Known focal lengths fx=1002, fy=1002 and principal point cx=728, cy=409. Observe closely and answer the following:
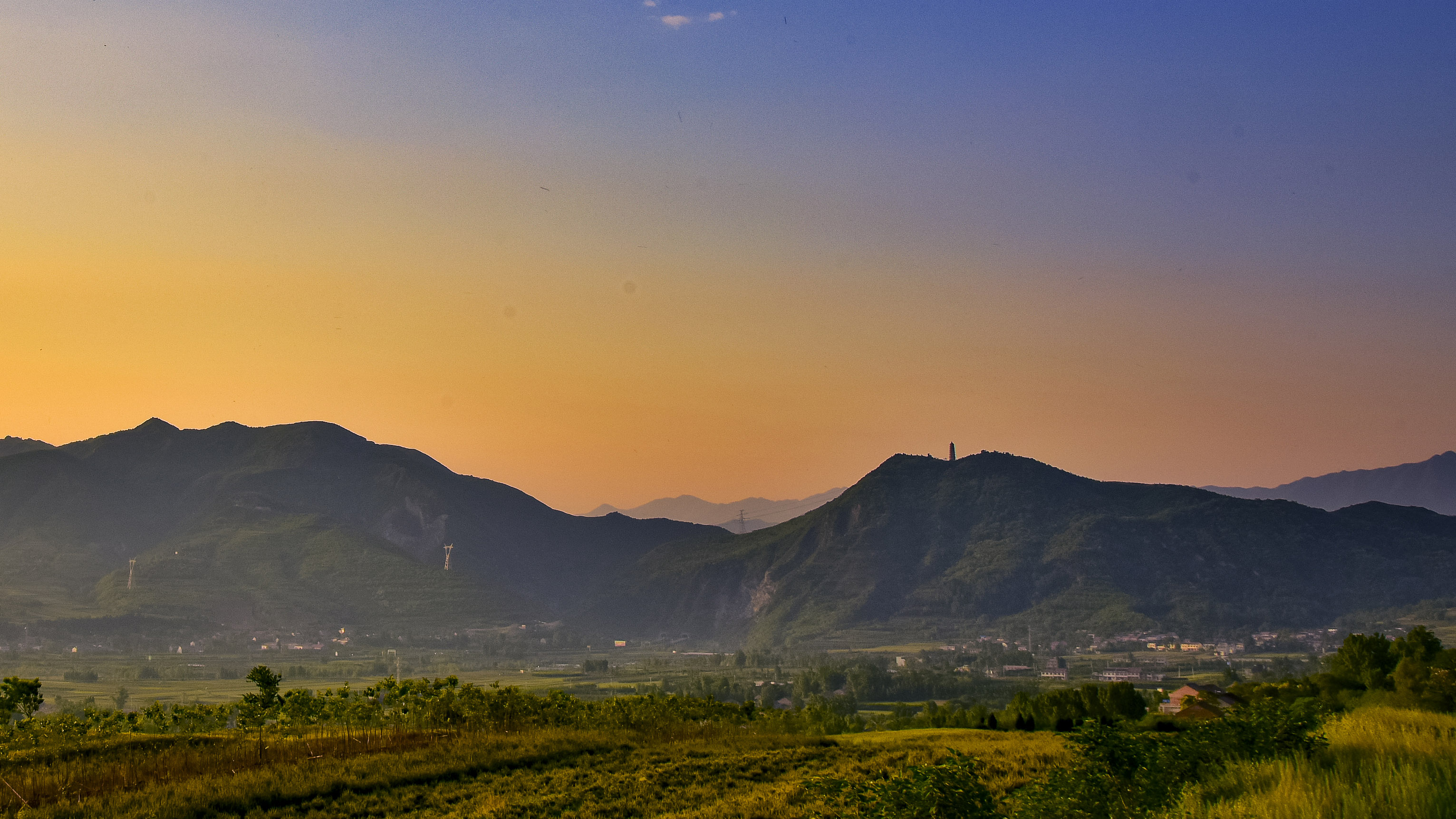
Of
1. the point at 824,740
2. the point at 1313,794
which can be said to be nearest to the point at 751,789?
the point at 824,740

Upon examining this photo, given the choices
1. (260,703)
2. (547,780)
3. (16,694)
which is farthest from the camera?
(260,703)

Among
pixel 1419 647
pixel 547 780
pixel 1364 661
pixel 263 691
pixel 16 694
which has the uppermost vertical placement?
pixel 16 694

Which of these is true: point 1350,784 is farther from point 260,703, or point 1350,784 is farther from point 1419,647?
point 1419,647

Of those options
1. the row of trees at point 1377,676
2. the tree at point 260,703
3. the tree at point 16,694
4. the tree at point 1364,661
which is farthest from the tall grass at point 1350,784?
the tree at point 1364,661

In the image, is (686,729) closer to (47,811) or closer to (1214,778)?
(47,811)

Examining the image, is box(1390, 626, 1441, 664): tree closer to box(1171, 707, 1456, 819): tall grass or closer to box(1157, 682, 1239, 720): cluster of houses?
box(1157, 682, 1239, 720): cluster of houses

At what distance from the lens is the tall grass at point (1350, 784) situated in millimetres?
12633

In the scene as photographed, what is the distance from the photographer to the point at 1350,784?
48.3 ft

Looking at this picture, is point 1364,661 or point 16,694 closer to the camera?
point 16,694

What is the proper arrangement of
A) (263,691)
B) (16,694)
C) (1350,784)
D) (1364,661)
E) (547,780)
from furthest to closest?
(1364,661) → (263,691) → (16,694) → (547,780) → (1350,784)

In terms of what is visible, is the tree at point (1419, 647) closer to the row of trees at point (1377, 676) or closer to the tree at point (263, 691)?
the row of trees at point (1377, 676)

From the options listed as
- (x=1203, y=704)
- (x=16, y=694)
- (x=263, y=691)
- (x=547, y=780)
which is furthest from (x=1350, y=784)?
(x=1203, y=704)

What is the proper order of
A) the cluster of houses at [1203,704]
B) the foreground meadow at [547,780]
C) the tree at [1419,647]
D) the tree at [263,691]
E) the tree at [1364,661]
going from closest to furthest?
the foreground meadow at [547,780], the tree at [263,691], the cluster of houses at [1203,704], the tree at [1419,647], the tree at [1364,661]

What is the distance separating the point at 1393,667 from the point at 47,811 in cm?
9290
